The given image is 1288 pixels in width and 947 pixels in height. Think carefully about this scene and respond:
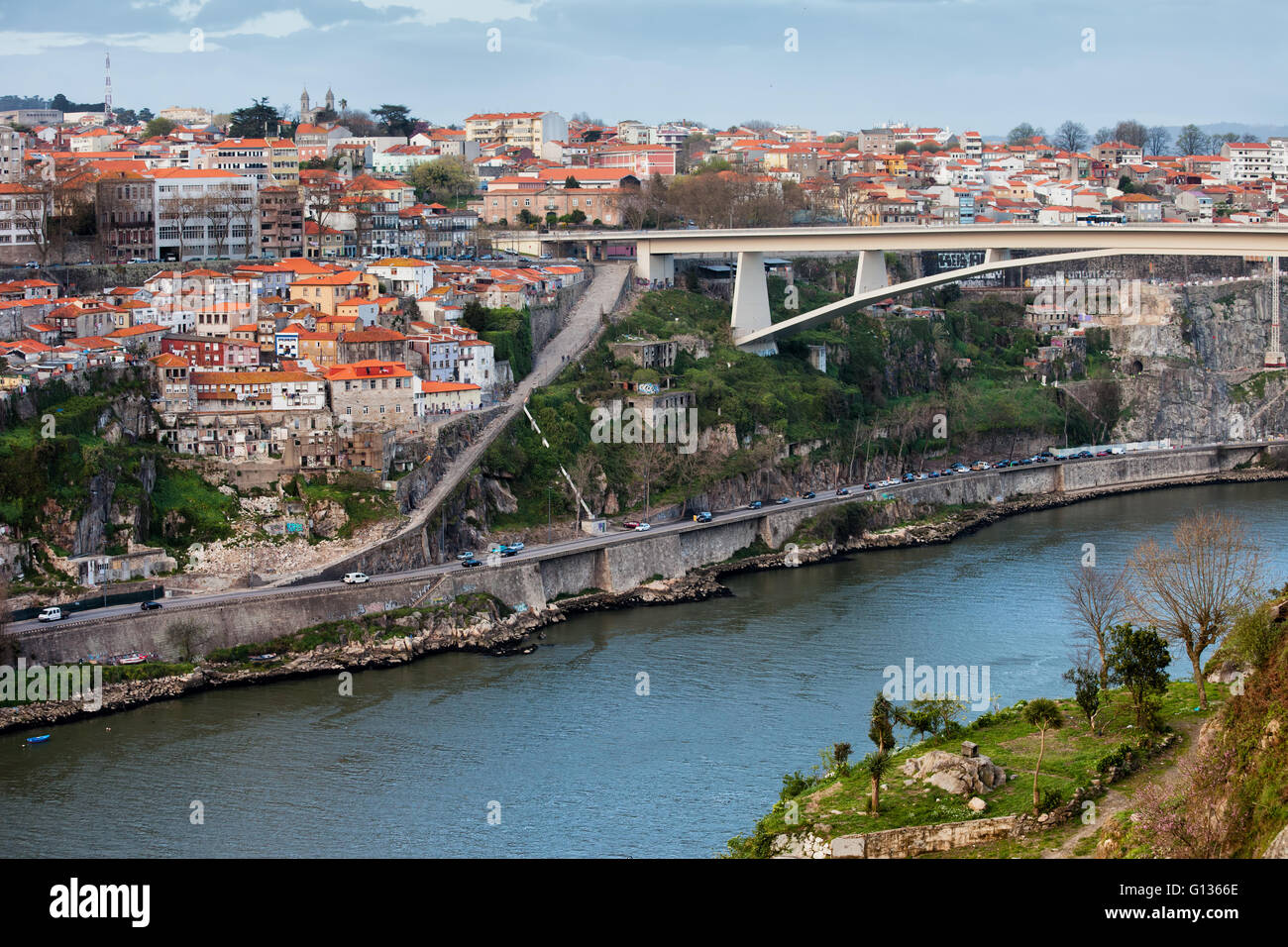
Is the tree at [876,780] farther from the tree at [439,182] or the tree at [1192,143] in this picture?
the tree at [1192,143]

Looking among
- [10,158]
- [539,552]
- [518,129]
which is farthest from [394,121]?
[539,552]

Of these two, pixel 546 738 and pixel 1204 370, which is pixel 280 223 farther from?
pixel 1204 370

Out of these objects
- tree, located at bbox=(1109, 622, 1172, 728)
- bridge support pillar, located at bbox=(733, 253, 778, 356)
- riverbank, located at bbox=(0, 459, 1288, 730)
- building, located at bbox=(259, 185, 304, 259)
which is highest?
building, located at bbox=(259, 185, 304, 259)

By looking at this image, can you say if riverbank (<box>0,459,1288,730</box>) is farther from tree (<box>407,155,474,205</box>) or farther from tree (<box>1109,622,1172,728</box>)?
tree (<box>407,155,474,205</box>)

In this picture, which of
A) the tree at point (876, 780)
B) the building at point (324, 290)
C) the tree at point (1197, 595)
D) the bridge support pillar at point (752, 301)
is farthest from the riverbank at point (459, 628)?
the tree at point (876, 780)

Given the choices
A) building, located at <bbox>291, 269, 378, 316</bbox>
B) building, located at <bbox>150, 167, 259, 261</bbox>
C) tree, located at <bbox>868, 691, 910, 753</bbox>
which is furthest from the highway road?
building, located at <bbox>150, 167, 259, 261</bbox>
